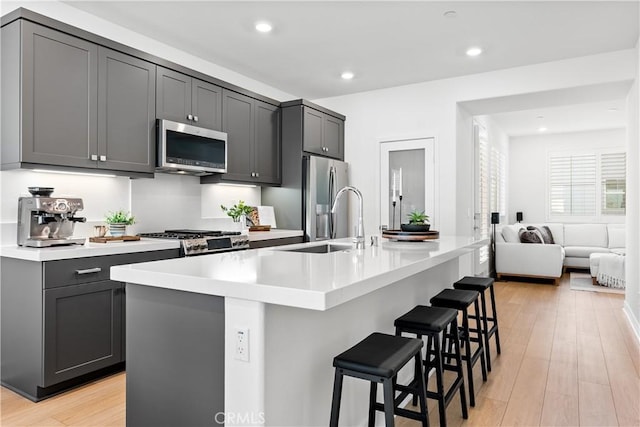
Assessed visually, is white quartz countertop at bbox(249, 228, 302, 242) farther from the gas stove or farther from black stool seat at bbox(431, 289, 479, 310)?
black stool seat at bbox(431, 289, 479, 310)

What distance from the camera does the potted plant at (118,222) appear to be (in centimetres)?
326

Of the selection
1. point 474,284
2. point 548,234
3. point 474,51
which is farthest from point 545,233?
point 474,284

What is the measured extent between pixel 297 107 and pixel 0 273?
325 cm

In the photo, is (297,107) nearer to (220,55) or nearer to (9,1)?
(220,55)

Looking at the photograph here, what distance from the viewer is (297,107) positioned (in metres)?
4.88

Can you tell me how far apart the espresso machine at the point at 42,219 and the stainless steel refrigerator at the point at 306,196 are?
2.51 m

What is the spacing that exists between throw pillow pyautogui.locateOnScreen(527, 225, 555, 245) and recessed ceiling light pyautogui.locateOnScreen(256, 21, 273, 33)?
5.93 meters

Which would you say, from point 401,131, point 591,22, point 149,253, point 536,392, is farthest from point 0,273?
point 591,22

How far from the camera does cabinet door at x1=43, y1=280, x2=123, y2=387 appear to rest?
2.53 meters

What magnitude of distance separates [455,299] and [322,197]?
103 inches

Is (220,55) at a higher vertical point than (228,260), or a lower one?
higher

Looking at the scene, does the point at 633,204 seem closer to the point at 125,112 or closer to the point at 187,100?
the point at 187,100

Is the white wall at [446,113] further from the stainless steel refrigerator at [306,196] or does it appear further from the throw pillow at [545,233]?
the throw pillow at [545,233]

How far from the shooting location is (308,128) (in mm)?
4934
